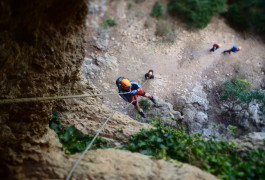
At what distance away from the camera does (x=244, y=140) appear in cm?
391

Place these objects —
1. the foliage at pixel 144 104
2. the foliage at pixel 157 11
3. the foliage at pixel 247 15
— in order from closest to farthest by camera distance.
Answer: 1. the foliage at pixel 144 104
2. the foliage at pixel 247 15
3. the foliage at pixel 157 11

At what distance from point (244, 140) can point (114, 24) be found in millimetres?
9515

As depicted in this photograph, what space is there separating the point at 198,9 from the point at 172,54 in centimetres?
291

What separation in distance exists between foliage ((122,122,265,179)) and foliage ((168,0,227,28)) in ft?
29.9

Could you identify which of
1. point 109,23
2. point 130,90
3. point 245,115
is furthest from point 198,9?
point 130,90

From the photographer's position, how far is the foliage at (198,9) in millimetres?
11352

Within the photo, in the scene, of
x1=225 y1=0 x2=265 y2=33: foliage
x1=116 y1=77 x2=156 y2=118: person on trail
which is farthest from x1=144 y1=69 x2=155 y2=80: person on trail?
x1=225 y1=0 x2=265 y2=33: foliage

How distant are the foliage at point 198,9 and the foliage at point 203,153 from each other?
9.12 m

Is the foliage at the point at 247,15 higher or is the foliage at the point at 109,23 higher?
the foliage at the point at 247,15

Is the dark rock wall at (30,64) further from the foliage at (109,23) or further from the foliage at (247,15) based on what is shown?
the foliage at (247,15)

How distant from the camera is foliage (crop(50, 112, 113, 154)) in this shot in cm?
350

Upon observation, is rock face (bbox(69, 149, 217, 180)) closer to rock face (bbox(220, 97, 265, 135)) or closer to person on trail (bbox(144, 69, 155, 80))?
rock face (bbox(220, 97, 265, 135))

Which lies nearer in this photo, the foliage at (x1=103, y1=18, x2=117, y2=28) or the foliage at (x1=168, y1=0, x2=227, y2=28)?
the foliage at (x1=168, y1=0, x2=227, y2=28)

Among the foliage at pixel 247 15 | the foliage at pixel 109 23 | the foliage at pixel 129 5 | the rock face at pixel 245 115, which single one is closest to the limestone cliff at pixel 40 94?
the rock face at pixel 245 115
